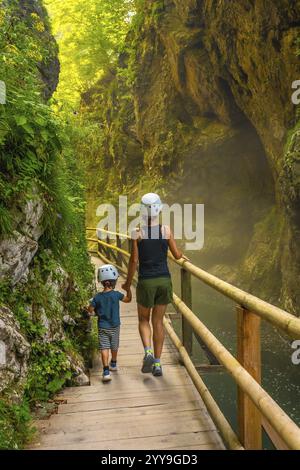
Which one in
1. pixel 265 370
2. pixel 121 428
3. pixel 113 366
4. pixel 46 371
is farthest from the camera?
pixel 265 370

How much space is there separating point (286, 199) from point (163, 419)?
951cm

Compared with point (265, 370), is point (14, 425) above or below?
above

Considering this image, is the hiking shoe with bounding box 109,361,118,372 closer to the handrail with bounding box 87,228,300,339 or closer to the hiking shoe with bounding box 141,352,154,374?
the hiking shoe with bounding box 141,352,154,374

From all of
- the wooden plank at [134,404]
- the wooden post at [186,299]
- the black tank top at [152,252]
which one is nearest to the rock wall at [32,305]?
the wooden plank at [134,404]

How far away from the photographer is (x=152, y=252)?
493cm

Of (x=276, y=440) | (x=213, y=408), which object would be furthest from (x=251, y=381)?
(x=213, y=408)

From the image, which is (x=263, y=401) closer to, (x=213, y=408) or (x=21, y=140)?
(x=213, y=408)

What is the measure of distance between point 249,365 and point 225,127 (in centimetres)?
1747

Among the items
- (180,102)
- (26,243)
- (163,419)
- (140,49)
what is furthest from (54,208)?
(140,49)

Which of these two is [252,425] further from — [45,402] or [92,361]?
[92,361]

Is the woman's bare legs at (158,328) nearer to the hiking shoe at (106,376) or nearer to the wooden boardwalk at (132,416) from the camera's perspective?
the wooden boardwalk at (132,416)

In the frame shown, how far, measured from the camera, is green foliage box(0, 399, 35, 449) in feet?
10.6

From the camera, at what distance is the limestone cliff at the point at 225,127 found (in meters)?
12.9

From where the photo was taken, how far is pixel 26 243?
441 centimetres
